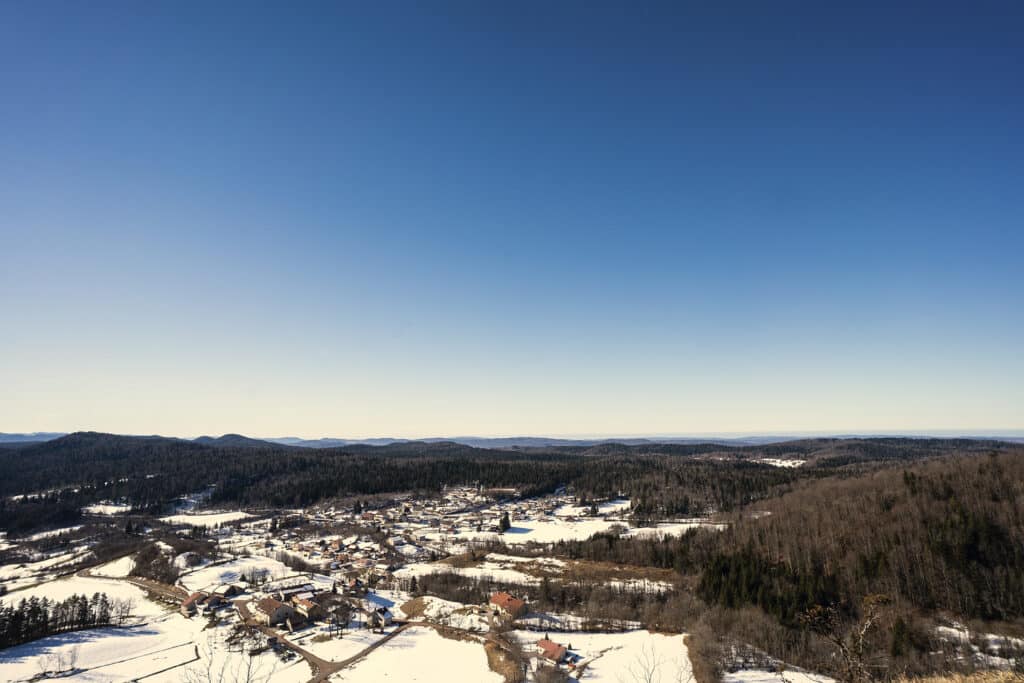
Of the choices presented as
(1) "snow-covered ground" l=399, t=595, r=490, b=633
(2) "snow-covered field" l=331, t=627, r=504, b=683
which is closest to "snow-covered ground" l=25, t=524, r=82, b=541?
(1) "snow-covered ground" l=399, t=595, r=490, b=633

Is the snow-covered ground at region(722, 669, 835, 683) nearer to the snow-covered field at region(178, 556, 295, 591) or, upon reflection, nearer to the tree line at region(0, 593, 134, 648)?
the snow-covered field at region(178, 556, 295, 591)

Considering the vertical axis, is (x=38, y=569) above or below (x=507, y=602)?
below

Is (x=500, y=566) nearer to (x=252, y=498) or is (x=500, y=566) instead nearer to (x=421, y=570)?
(x=421, y=570)

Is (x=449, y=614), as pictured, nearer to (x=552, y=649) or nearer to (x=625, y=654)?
(x=552, y=649)

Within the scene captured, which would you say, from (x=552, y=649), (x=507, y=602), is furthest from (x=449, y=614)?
(x=552, y=649)

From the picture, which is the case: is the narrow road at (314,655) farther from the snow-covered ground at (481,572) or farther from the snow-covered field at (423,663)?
the snow-covered ground at (481,572)

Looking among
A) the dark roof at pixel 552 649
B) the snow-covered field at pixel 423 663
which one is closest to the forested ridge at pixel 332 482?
the dark roof at pixel 552 649
